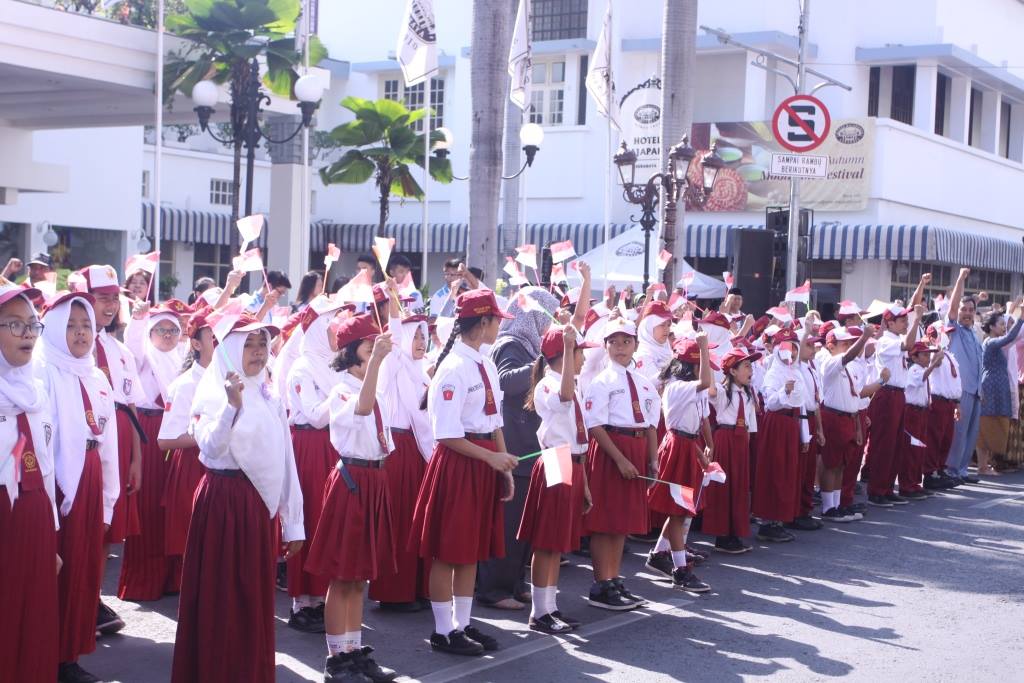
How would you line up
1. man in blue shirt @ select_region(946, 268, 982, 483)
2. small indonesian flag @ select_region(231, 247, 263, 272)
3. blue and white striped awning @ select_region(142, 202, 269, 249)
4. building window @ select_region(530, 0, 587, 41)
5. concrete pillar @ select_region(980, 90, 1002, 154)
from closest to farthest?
small indonesian flag @ select_region(231, 247, 263, 272)
man in blue shirt @ select_region(946, 268, 982, 483)
building window @ select_region(530, 0, 587, 41)
blue and white striped awning @ select_region(142, 202, 269, 249)
concrete pillar @ select_region(980, 90, 1002, 154)

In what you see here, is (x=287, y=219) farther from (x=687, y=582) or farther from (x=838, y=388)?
(x=687, y=582)

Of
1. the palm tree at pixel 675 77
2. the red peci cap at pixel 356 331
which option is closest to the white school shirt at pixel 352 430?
the red peci cap at pixel 356 331

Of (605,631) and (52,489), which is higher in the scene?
(52,489)

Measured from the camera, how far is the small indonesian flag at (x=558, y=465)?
6961 mm

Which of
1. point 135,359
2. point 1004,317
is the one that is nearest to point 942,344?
point 1004,317

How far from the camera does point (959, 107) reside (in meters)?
32.2

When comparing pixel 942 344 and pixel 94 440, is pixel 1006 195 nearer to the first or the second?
pixel 942 344

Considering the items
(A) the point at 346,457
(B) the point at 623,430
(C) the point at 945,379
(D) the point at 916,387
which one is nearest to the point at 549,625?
(B) the point at 623,430

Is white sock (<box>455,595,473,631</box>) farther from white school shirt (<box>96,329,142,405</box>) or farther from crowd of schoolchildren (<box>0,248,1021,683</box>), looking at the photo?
white school shirt (<box>96,329,142,405</box>)

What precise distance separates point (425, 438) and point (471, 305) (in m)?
1.23

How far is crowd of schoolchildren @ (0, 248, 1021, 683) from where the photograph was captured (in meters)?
5.41

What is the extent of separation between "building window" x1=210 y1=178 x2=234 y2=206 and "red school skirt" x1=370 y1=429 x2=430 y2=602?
27.9 meters

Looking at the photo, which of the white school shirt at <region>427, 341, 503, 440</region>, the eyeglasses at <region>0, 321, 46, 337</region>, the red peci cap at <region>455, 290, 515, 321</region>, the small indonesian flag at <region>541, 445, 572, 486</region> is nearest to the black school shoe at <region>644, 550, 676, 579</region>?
the small indonesian flag at <region>541, 445, 572, 486</region>

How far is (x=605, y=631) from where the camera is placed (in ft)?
24.6
